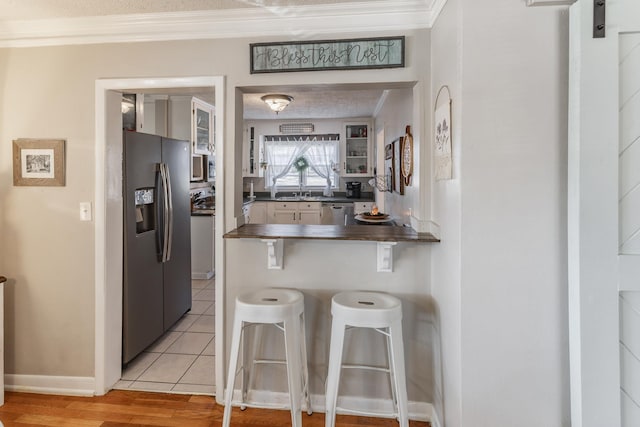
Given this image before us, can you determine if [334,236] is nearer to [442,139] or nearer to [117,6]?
[442,139]

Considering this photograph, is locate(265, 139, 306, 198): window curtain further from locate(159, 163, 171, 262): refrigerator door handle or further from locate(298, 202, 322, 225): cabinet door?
locate(159, 163, 171, 262): refrigerator door handle

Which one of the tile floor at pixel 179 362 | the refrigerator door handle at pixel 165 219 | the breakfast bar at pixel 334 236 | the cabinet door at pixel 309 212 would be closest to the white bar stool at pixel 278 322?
the breakfast bar at pixel 334 236

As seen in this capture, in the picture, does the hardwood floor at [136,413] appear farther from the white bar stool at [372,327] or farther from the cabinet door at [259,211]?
the cabinet door at [259,211]

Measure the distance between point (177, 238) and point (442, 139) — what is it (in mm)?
2546

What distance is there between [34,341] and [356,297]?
211 cm

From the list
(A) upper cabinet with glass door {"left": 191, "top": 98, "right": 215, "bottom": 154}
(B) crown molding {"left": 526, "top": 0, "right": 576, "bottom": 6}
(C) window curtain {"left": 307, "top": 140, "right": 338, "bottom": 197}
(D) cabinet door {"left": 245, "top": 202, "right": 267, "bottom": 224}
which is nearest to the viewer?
(B) crown molding {"left": 526, "top": 0, "right": 576, "bottom": 6}

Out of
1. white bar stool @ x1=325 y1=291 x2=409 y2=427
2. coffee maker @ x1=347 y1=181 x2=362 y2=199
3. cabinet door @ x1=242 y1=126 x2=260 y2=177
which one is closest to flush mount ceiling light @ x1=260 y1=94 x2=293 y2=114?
cabinet door @ x1=242 y1=126 x2=260 y2=177

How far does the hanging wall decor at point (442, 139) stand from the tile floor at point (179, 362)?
1972 millimetres

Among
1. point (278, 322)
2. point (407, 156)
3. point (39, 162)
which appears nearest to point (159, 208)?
point (39, 162)

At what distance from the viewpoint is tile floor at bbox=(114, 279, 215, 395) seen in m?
2.39

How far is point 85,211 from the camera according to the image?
2236mm

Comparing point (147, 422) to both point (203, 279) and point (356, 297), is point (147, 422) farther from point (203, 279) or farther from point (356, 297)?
point (203, 279)

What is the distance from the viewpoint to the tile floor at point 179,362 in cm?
239

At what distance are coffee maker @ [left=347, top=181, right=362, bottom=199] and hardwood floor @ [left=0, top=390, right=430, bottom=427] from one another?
446cm
